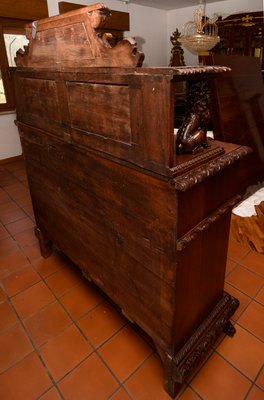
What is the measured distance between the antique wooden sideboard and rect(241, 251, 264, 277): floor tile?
697 millimetres

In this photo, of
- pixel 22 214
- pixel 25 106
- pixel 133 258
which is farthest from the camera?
pixel 22 214

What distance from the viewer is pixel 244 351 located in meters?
1.68

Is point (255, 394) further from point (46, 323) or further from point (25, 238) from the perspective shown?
point (25, 238)

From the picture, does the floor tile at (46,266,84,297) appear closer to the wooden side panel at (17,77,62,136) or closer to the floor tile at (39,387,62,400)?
the floor tile at (39,387,62,400)

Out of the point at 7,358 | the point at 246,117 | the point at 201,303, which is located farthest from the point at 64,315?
the point at 246,117

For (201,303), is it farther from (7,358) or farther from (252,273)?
(7,358)

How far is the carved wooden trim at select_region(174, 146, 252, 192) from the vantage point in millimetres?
983

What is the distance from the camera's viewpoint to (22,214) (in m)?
3.35

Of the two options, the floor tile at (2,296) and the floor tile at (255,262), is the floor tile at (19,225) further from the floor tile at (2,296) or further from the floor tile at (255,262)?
the floor tile at (255,262)

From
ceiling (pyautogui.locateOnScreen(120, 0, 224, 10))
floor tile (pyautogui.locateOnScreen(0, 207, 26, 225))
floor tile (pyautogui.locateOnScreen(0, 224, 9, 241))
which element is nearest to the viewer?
floor tile (pyautogui.locateOnScreen(0, 224, 9, 241))

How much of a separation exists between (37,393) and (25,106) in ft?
5.76

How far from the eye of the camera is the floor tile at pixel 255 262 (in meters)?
2.30

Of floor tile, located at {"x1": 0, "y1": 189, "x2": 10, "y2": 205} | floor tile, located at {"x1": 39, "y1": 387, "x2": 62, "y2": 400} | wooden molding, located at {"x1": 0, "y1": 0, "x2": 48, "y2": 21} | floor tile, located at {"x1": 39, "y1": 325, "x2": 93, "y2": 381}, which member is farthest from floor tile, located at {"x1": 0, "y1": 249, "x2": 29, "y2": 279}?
wooden molding, located at {"x1": 0, "y1": 0, "x2": 48, "y2": 21}

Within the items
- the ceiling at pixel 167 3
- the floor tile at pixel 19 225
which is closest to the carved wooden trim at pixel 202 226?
the floor tile at pixel 19 225
